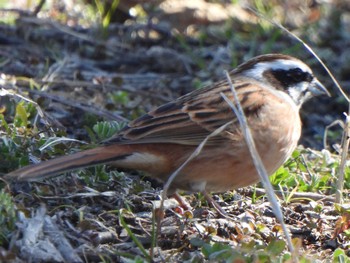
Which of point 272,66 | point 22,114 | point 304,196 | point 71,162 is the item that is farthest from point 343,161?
point 22,114

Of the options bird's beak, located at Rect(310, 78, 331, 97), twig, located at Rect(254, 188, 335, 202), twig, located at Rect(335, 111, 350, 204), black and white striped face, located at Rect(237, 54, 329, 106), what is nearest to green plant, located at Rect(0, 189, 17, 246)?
twig, located at Rect(254, 188, 335, 202)

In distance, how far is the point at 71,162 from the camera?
13.4 feet

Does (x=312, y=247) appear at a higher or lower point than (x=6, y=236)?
lower

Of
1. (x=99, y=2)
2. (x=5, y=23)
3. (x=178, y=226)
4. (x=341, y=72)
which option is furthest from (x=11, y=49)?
(x=178, y=226)

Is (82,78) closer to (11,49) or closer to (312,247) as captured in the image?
(11,49)

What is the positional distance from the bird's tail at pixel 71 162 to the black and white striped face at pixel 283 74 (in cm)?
118

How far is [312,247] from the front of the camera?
4461 mm

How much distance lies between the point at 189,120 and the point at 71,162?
80cm

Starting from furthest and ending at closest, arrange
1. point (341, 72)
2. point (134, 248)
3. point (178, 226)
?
point (341, 72) → point (178, 226) → point (134, 248)

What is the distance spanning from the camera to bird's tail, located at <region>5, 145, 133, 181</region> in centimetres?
396

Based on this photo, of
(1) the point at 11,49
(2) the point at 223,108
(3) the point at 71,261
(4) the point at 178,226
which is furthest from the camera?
(1) the point at 11,49

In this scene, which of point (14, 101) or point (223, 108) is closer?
point (223, 108)

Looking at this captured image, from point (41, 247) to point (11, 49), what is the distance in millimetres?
3438

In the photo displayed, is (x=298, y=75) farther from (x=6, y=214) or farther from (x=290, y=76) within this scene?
(x=6, y=214)
